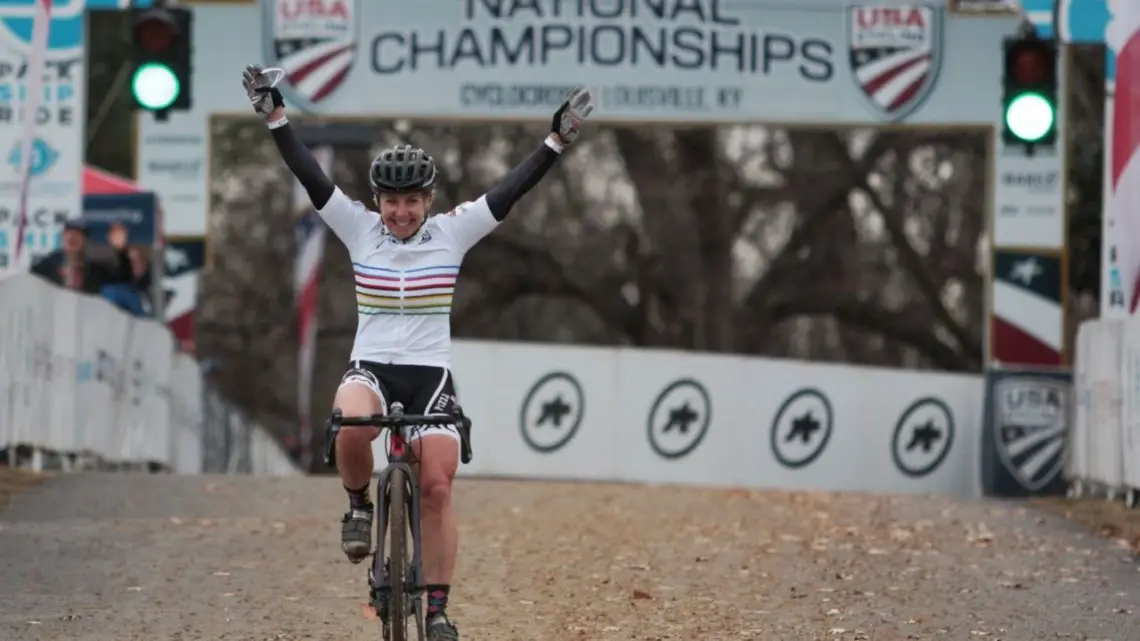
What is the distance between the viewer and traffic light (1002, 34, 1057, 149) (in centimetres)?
1634

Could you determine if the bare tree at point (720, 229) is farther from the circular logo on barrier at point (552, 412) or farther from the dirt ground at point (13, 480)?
the dirt ground at point (13, 480)

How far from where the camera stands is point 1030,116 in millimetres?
16375

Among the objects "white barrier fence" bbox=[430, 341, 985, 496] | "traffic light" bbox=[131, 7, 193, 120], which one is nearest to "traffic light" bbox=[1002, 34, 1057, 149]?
"traffic light" bbox=[131, 7, 193, 120]

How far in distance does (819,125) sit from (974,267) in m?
15.0

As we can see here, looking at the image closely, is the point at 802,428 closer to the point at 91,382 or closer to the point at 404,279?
the point at 91,382

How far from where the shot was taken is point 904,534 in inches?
615

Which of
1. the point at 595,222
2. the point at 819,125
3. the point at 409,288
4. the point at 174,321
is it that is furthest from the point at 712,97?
the point at 595,222

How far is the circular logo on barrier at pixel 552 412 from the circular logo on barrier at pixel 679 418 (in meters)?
0.74

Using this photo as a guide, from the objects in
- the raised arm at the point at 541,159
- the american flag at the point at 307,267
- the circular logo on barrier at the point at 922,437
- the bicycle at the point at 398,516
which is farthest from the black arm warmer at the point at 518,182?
the american flag at the point at 307,267

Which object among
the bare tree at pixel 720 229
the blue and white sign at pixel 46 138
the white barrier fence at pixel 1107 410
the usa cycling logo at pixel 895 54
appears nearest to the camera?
the white barrier fence at pixel 1107 410

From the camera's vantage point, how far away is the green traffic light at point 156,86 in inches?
680

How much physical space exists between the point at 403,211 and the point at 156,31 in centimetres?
819

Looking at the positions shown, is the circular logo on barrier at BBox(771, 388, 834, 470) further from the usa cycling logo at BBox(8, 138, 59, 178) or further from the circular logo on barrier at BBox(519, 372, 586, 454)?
the usa cycling logo at BBox(8, 138, 59, 178)

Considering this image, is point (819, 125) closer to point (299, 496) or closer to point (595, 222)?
point (299, 496)
